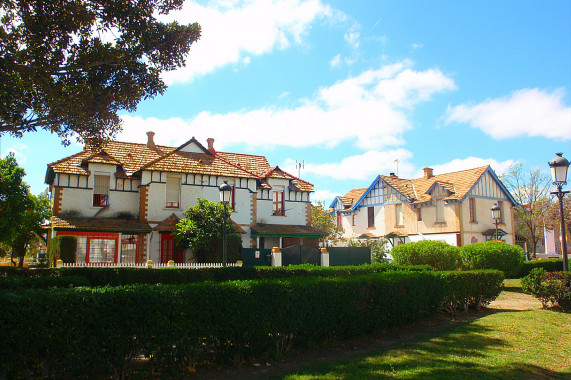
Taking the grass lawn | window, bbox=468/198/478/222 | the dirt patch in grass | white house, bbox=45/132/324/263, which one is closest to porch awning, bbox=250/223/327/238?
white house, bbox=45/132/324/263

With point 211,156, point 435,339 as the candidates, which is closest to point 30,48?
point 435,339

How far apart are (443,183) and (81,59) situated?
3162 cm

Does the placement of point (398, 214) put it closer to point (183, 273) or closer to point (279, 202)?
point (279, 202)

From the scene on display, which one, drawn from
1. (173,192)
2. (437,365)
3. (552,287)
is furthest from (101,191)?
(437,365)

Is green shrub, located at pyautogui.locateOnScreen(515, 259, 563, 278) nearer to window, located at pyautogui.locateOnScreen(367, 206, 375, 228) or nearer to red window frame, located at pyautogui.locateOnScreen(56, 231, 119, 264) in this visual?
window, located at pyautogui.locateOnScreen(367, 206, 375, 228)

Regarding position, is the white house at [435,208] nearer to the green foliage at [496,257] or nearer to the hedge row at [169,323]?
the green foliage at [496,257]

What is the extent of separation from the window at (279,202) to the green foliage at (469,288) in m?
19.2

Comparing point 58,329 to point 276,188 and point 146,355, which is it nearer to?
point 146,355

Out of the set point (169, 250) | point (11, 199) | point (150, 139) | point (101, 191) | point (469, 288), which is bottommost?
point (469, 288)

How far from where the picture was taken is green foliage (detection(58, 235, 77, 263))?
69.6 feet

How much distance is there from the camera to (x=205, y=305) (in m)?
6.23

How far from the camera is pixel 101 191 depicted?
25.8 m

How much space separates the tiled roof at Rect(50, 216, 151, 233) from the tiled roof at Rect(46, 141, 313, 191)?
2951mm

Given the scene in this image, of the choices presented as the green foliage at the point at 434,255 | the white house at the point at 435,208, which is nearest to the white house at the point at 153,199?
the green foliage at the point at 434,255
